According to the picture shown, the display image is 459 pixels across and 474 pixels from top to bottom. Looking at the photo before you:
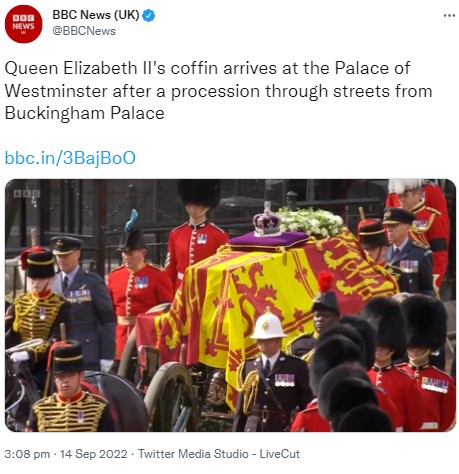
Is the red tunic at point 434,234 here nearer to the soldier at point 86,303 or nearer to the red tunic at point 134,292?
the red tunic at point 134,292

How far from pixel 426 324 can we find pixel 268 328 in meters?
0.81

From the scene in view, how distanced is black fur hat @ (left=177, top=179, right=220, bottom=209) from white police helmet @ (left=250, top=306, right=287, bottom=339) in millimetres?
650

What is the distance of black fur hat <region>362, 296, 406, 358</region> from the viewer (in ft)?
25.2

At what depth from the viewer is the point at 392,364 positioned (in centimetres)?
773

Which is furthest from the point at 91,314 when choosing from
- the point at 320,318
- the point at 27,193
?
the point at 320,318

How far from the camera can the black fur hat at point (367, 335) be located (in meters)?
7.61

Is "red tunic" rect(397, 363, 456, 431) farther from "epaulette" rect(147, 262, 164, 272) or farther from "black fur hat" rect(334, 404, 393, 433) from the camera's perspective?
"epaulette" rect(147, 262, 164, 272)

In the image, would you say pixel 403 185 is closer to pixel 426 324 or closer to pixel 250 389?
pixel 426 324
